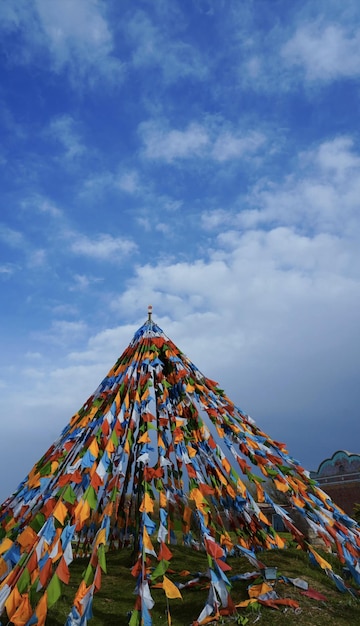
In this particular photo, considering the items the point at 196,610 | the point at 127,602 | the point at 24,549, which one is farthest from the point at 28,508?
the point at 196,610

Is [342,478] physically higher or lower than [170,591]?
higher

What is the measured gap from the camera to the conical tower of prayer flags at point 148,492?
6258 mm

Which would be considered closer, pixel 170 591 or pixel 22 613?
pixel 22 613

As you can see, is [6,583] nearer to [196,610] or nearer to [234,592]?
[196,610]

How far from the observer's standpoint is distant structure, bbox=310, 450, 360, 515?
74.0 ft

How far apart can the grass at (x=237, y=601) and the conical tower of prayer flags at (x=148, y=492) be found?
0.99ft

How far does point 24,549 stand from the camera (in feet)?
22.4

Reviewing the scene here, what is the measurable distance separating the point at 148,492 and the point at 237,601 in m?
2.00

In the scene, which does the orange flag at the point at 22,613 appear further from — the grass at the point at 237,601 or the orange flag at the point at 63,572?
the grass at the point at 237,601

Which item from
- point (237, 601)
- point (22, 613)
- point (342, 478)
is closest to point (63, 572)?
point (22, 613)

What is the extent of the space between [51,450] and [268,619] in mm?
4789

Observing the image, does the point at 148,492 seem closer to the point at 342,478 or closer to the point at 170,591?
the point at 170,591

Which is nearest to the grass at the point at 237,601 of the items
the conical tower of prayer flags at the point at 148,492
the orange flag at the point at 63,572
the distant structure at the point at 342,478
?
the conical tower of prayer flags at the point at 148,492

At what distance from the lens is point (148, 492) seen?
751 cm
